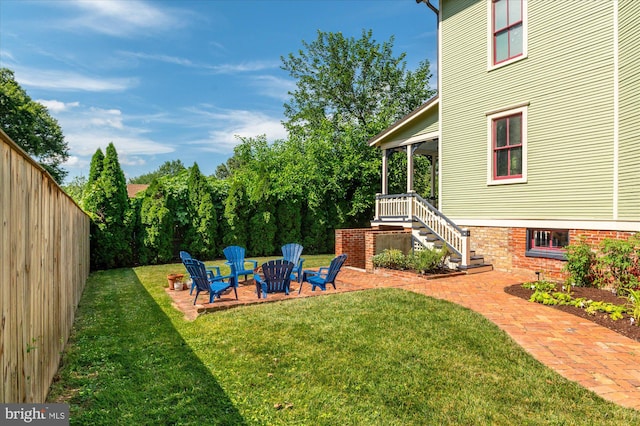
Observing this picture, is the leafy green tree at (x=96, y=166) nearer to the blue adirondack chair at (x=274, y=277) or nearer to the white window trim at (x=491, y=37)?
the blue adirondack chair at (x=274, y=277)

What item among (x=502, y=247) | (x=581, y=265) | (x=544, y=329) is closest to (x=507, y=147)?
(x=502, y=247)

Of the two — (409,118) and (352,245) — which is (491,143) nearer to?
(409,118)

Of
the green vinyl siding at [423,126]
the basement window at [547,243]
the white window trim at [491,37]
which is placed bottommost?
the basement window at [547,243]

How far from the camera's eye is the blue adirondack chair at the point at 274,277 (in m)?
7.57

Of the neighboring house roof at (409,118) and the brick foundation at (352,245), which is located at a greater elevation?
the neighboring house roof at (409,118)

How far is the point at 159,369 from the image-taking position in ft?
13.7

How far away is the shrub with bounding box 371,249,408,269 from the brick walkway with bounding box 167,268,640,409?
3.76 feet

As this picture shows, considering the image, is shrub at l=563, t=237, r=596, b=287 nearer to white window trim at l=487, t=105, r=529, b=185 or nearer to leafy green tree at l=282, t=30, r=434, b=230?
white window trim at l=487, t=105, r=529, b=185

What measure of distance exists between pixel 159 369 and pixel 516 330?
16.0 feet

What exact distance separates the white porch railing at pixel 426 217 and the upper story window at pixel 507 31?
4748 millimetres

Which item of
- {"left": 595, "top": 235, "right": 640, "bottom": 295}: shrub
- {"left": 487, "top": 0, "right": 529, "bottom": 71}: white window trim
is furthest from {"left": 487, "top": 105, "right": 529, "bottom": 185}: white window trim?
{"left": 595, "top": 235, "right": 640, "bottom": 295}: shrub

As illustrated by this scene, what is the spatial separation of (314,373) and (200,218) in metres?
12.3

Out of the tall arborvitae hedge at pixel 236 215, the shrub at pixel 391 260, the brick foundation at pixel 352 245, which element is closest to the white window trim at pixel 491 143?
the shrub at pixel 391 260

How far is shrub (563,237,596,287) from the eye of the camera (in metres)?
8.23
